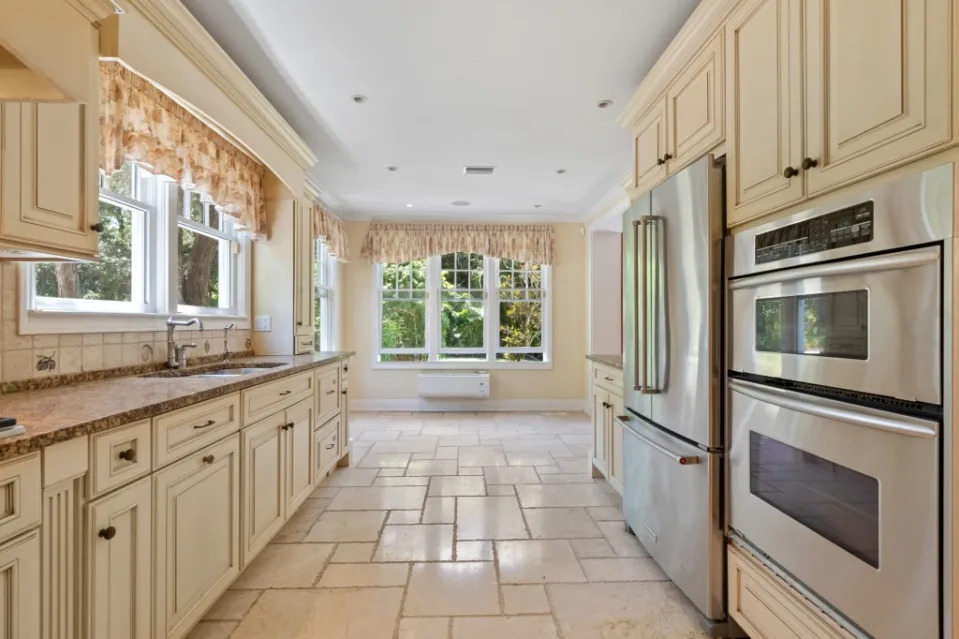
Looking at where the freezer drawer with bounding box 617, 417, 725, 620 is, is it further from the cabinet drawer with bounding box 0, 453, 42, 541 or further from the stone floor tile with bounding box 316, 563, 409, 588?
the cabinet drawer with bounding box 0, 453, 42, 541

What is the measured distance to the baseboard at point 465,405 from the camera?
5.94 meters

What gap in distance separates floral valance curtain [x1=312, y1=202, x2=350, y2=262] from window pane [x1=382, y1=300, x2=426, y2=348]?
2.91 feet

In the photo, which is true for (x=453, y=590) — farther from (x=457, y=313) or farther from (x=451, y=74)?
(x=457, y=313)

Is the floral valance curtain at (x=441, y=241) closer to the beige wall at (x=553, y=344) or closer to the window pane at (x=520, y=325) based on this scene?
the beige wall at (x=553, y=344)

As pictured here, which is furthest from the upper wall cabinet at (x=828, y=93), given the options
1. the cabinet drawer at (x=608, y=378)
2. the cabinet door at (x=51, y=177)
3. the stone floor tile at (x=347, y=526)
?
the stone floor tile at (x=347, y=526)

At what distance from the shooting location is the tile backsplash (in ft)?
5.02

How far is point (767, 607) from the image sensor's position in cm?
144

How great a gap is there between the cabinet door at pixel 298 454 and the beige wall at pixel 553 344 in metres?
3.16

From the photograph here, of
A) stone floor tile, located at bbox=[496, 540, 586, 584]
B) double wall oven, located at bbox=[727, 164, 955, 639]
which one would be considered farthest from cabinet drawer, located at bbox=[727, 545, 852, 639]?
stone floor tile, located at bbox=[496, 540, 586, 584]

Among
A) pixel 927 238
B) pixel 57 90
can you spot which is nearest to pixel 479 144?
pixel 57 90

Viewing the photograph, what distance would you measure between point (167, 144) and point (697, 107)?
7.82ft

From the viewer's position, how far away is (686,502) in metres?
1.81

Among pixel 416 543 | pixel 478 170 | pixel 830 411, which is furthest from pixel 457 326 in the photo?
pixel 830 411

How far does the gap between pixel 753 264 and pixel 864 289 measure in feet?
1.41
